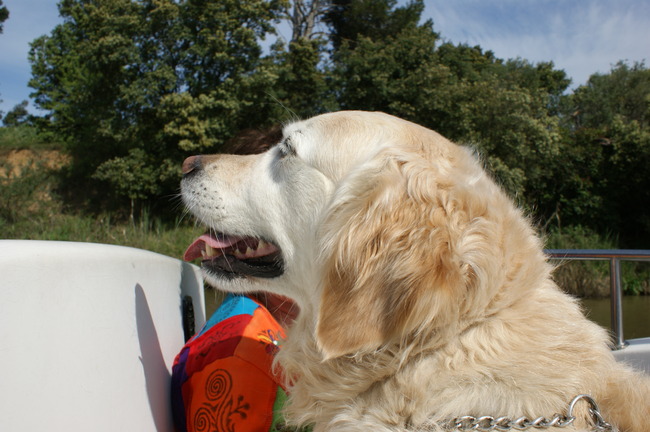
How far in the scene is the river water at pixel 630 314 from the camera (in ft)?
27.7

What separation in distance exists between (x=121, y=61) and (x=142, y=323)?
69.8 feet

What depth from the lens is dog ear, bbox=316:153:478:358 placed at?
53.6 inches

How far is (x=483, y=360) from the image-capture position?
1349mm

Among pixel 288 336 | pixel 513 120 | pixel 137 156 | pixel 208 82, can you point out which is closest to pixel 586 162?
pixel 513 120

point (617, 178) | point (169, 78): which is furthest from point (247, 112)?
point (617, 178)

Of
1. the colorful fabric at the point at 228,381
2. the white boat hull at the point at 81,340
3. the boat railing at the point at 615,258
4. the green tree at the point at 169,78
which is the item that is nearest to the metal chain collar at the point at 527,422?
the colorful fabric at the point at 228,381

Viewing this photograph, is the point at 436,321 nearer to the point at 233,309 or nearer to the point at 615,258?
the point at 233,309

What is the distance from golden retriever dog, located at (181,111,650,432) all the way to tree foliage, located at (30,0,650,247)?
16794 millimetres

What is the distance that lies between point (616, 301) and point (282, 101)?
63.7 feet

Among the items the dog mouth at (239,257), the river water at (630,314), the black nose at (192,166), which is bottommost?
the river water at (630,314)

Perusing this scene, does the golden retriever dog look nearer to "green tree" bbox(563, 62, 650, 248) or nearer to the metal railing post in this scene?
the metal railing post

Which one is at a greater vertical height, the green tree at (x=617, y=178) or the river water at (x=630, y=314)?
the green tree at (x=617, y=178)

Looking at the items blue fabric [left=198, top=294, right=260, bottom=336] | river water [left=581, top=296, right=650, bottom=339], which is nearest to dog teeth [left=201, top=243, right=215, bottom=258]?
blue fabric [left=198, top=294, right=260, bottom=336]

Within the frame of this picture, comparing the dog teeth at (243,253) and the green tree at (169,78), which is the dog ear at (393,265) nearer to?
the dog teeth at (243,253)
